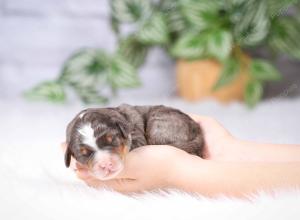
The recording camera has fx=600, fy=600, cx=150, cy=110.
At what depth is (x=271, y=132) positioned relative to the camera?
6.59 feet

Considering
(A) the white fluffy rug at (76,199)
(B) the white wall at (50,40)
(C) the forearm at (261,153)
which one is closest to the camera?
(A) the white fluffy rug at (76,199)

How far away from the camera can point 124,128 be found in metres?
1.18

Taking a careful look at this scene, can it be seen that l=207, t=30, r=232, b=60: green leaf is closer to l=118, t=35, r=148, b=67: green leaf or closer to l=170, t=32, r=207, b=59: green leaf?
l=170, t=32, r=207, b=59: green leaf

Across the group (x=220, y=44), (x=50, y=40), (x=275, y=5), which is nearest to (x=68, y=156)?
(x=220, y=44)

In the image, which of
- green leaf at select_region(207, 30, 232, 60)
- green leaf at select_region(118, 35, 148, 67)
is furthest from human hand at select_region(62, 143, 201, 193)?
green leaf at select_region(118, 35, 148, 67)

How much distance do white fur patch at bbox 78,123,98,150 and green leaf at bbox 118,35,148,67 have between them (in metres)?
1.55

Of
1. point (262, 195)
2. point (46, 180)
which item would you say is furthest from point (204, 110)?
point (262, 195)

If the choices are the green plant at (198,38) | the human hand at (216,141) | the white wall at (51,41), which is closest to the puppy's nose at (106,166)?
the human hand at (216,141)

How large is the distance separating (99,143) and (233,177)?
0.26m

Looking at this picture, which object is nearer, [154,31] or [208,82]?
[154,31]

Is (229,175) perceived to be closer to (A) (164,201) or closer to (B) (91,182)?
(A) (164,201)

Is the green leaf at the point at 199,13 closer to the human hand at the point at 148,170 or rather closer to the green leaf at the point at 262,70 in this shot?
the green leaf at the point at 262,70

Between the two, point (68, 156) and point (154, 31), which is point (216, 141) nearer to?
point (68, 156)

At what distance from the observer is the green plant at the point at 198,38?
2.39 meters
